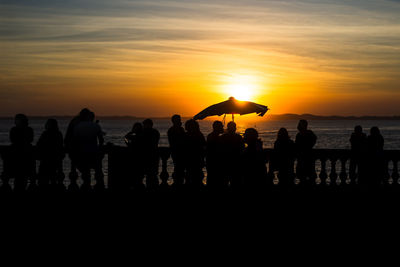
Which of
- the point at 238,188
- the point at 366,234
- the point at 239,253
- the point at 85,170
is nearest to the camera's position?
the point at 239,253

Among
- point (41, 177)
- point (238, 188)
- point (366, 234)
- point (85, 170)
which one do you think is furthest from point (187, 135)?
point (366, 234)

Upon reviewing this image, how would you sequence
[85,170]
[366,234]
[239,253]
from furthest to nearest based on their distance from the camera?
[85,170]
[366,234]
[239,253]

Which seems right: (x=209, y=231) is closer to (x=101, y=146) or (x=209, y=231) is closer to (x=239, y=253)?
(x=239, y=253)

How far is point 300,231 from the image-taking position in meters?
10.4

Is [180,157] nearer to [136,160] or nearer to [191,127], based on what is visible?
[191,127]

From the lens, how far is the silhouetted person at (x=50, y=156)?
11.2 meters

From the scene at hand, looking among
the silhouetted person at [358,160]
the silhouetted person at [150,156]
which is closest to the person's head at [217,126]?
the silhouetted person at [150,156]

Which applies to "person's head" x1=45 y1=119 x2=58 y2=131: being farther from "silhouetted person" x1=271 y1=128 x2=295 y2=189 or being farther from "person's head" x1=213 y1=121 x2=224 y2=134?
"silhouetted person" x1=271 y1=128 x2=295 y2=189

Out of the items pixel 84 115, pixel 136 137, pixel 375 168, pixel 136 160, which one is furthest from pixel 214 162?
pixel 375 168

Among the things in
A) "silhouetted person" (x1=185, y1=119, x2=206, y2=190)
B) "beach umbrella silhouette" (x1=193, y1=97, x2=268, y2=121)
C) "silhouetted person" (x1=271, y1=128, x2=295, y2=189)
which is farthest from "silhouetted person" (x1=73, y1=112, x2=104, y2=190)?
"beach umbrella silhouette" (x1=193, y1=97, x2=268, y2=121)

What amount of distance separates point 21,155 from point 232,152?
418 cm

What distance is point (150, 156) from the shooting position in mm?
11742

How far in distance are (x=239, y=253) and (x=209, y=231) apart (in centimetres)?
151

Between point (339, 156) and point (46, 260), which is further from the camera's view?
point (339, 156)
